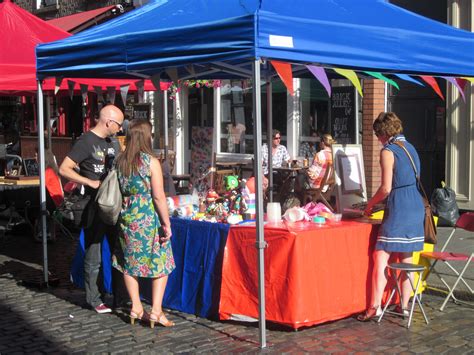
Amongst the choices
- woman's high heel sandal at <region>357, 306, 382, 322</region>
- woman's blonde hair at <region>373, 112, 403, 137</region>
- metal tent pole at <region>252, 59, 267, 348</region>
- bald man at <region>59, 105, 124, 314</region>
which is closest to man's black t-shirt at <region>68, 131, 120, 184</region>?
bald man at <region>59, 105, 124, 314</region>

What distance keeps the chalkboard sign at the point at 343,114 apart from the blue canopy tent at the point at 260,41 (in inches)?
192

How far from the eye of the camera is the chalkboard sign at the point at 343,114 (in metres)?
11.2

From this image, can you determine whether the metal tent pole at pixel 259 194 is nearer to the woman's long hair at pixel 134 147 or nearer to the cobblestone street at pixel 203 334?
the cobblestone street at pixel 203 334

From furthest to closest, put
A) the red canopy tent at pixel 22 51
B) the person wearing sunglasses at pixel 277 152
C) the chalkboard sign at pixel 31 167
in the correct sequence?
the person wearing sunglasses at pixel 277 152, the chalkboard sign at pixel 31 167, the red canopy tent at pixel 22 51

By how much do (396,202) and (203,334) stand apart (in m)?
1.90

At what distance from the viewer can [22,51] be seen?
28.5 ft

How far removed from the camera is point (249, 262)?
552 cm

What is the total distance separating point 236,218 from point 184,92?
950 cm

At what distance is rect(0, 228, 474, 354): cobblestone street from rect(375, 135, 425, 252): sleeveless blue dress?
0.71 m

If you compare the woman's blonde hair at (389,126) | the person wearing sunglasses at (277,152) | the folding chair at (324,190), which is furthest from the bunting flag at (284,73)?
the person wearing sunglasses at (277,152)

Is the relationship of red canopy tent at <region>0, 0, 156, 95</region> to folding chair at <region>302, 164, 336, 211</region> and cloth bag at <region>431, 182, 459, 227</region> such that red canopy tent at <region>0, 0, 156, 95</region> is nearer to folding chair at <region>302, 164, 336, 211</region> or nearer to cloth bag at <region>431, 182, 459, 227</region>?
folding chair at <region>302, 164, 336, 211</region>

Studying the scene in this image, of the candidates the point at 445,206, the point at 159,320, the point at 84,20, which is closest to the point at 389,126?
the point at 159,320

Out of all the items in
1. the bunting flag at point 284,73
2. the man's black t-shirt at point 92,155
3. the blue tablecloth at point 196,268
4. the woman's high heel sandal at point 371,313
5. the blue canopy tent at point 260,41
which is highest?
the blue canopy tent at point 260,41

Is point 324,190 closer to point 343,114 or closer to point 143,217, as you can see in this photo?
point 343,114
